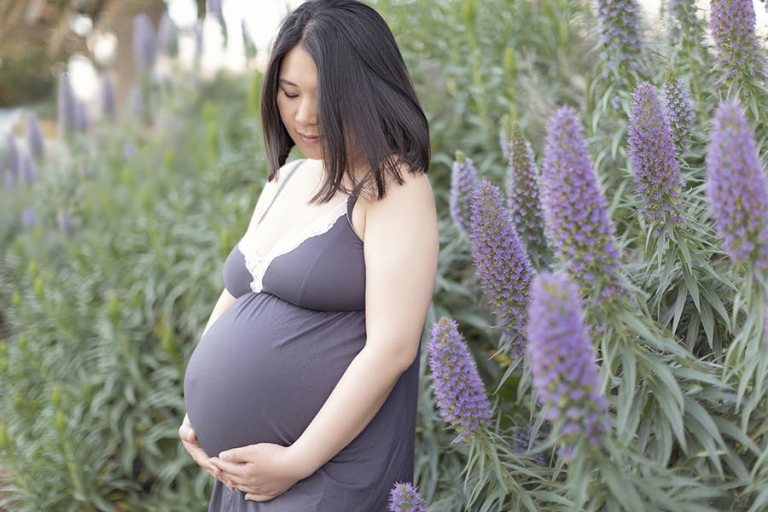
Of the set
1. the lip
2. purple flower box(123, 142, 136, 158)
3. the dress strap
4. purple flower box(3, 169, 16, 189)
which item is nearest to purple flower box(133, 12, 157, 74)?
purple flower box(123, 142, 136, 158)

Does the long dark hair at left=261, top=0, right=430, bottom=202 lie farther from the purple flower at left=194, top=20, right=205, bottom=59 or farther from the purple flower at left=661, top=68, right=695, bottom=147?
the purple flower at left=194, top=20, right=205, bottom=59

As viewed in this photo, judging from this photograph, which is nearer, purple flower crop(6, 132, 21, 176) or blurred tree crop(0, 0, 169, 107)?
purple flower crop(6, 132, 21, 176)

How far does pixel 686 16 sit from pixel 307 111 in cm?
130

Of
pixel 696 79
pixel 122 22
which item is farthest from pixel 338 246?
pixel 122 22

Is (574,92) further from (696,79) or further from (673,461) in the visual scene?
(673,461)

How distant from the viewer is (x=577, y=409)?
113 cm

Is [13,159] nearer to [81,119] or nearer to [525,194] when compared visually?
[81,119]

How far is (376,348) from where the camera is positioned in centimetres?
159

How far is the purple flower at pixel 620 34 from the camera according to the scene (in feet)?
6.88

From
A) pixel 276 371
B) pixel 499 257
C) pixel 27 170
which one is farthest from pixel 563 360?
pixel 27 170

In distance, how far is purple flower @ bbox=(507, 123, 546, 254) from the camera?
1.96 metres

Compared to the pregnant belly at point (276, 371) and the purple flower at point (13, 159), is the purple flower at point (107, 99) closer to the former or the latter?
the purple flower at point (13, 159)

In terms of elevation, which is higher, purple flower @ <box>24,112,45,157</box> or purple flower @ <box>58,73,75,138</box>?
purple flower @ <box>58,73,75,138</box>

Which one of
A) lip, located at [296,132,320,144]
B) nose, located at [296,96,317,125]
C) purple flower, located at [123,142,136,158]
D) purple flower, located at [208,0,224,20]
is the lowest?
purple flower, located at [123,142,136,158]
